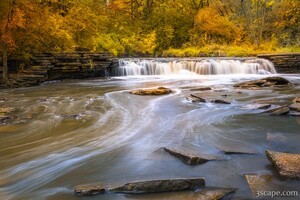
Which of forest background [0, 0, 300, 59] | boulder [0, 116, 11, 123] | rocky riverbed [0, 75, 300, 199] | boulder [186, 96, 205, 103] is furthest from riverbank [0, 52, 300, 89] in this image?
boulder [186, 96, 205, 103]

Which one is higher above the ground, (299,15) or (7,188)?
(299,15)

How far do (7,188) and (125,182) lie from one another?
4.34 feet

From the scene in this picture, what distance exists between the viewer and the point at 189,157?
4.12 meters

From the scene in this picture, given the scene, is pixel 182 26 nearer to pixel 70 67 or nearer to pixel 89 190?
pixel 70 67

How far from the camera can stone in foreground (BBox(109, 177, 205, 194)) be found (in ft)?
10.8

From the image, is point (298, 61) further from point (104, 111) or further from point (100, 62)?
point (104, 111)

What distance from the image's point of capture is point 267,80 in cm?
1259

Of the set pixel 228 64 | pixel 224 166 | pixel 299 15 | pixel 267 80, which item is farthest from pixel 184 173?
pixel 299 15

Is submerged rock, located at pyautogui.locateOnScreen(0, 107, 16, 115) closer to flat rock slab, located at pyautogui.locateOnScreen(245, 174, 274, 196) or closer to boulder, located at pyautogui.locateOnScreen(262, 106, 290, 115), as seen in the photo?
flat rock slab, located at pyautogui.locateOnScreen(245, 174, 274, 196)

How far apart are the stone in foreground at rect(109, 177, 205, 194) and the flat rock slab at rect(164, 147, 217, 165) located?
0.68 m

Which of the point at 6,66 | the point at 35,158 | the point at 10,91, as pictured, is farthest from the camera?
the point at 6,66

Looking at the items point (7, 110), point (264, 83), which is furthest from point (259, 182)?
point (264, 83)

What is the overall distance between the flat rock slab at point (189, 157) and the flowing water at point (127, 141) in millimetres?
85

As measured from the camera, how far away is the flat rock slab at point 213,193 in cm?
304
